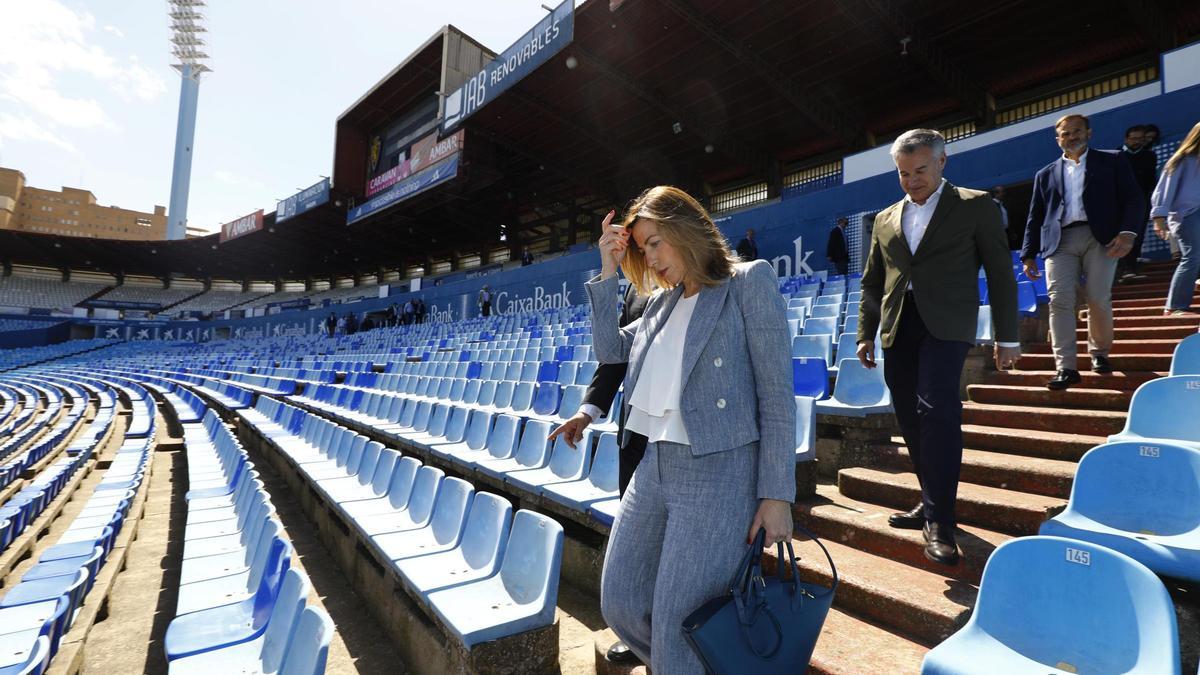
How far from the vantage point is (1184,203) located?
126 inches

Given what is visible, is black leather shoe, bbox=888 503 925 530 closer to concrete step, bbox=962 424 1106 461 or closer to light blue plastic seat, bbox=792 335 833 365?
concrete step, bbox=962 424 1106 461

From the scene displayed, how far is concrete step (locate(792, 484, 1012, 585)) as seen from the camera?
1889mm

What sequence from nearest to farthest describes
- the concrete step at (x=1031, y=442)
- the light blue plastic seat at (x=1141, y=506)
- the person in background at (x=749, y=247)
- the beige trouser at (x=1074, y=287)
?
the light blue plastic seat at (x=1141, y=506), the concrete step at (x=1031, y=442), the beige trouser at (x=1074, y=287), the person in background at (x=749, y=247)

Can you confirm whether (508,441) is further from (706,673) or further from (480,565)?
(706,673)

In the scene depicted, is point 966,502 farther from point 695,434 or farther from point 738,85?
point 738,85

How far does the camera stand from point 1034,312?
4.12 metres

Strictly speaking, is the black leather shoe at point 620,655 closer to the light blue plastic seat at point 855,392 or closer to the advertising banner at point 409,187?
the light blue plastic seat at point 855,392

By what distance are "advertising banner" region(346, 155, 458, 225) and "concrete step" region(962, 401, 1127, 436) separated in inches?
699

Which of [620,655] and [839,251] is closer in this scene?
[620,655]

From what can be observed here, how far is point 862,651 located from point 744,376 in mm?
989

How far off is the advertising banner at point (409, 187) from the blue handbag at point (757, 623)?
18955 mm

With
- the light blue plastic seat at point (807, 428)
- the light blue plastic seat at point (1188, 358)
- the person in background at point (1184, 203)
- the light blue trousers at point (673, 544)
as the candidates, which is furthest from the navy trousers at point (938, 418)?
the person in background at point (1184, 203)

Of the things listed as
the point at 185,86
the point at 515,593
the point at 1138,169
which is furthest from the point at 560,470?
the point at 185,86

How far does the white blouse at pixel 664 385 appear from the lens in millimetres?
1295
